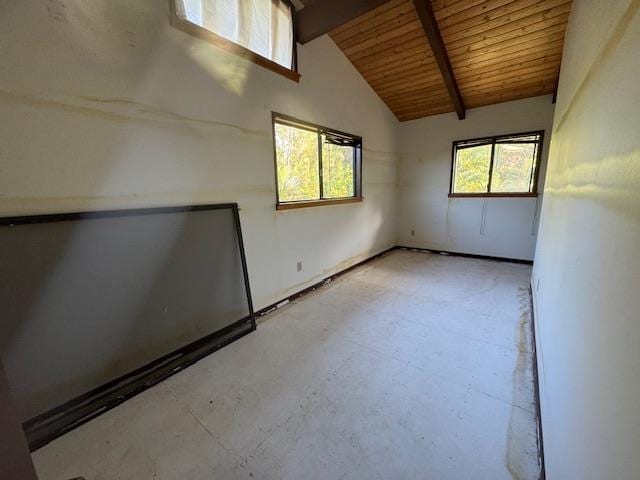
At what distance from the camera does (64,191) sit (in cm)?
148

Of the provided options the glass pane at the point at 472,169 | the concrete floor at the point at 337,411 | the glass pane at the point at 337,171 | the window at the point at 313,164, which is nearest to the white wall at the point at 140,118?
the window at the point at 313,164

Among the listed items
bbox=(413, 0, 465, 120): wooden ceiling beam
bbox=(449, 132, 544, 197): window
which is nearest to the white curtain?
bbox=(413, 0, 465, 120): wooden ceiling beam

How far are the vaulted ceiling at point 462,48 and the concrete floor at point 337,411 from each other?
3.02 m

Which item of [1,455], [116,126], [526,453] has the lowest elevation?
[526,453]

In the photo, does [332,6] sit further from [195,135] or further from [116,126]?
[116,126]

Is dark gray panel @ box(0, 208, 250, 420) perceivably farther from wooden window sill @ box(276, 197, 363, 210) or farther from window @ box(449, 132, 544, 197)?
window @ box(449, 132, 544, 197)

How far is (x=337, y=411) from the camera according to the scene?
150cm

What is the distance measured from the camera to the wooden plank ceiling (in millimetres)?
2662

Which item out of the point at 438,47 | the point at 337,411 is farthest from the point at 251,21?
the point at 337,411

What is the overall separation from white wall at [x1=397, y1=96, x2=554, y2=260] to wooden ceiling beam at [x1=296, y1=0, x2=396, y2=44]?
272 cm

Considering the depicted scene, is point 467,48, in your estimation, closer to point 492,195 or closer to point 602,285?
point 492,195

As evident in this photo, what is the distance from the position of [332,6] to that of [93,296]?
10.3ft

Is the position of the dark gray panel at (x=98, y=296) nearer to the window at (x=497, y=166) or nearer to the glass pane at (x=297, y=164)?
the glass pane at (x=297, y=164)

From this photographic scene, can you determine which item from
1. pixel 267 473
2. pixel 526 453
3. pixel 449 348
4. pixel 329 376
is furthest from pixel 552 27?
pixel 267 473
